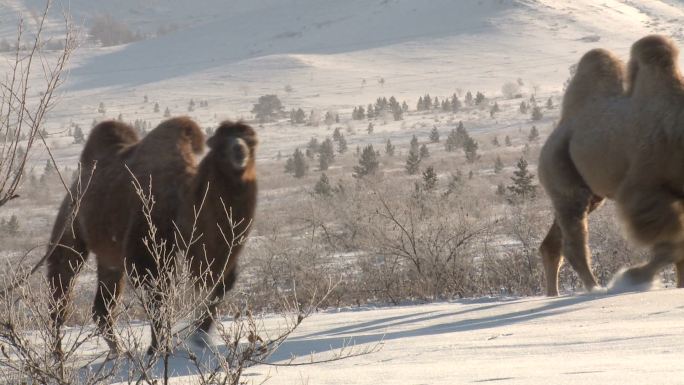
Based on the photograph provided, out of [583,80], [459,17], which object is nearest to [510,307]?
[583,80]

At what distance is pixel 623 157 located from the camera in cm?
997

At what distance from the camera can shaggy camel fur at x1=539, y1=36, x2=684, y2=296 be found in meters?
9.34

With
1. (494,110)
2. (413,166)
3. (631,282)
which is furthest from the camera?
(494,110)

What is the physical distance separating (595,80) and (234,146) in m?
3.88

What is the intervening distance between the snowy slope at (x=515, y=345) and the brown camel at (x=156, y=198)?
90 centimetres

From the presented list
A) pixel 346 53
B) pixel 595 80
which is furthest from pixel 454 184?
pixel 346 53

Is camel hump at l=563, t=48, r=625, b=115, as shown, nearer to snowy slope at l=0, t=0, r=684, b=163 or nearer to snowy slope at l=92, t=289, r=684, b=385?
snowy slope at l=92, t=289, r=684, b=385

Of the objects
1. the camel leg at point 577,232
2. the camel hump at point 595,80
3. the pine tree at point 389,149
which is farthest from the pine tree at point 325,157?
the camel leg at point 577,232

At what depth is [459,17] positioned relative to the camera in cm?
8606

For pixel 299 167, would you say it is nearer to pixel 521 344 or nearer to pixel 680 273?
pixel 680 273

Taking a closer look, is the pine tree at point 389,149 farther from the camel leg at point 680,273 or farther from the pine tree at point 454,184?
the camel leg at point 680,273

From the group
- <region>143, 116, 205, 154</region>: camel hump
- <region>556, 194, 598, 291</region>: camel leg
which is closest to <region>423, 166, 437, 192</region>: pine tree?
<region>556, 194, 598, 291</region>: camel leg

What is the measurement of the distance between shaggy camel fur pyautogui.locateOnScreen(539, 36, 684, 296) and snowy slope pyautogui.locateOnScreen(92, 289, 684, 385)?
2.60 feet

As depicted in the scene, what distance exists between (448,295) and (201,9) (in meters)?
104
